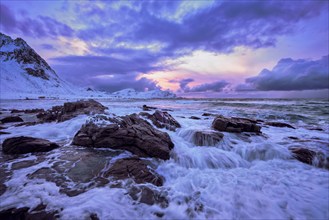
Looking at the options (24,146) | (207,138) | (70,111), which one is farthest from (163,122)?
(70,111)

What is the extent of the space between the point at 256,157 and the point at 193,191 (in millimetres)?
3722

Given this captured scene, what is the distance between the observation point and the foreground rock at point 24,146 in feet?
21.5

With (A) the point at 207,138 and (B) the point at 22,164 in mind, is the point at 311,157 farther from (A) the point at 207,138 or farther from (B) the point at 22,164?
(B) the point at 22,164

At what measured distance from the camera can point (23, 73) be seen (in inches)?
4535

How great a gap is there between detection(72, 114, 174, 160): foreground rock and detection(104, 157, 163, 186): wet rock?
126 cm

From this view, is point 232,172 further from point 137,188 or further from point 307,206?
point 137,188

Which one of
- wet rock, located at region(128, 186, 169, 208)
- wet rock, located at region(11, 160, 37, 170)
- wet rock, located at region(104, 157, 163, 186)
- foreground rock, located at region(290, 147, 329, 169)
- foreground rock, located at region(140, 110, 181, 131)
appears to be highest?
foreground rock, located at region(140, 110, 181, 131)

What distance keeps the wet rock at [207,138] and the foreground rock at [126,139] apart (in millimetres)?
1292

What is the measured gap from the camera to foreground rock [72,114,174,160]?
6.96 m

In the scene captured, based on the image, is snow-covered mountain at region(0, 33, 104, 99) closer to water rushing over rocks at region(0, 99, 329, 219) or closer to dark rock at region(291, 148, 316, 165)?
water rushing over rocks at region(0, 99, 329, 219)

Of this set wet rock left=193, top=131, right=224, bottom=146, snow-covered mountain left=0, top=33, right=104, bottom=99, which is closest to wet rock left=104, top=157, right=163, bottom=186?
wet rock left=193, top=131, right=224, bottom=146

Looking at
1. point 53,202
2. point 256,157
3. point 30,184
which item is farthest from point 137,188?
point 256,157

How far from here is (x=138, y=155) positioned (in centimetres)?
681

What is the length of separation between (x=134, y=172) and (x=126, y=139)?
2147mm
